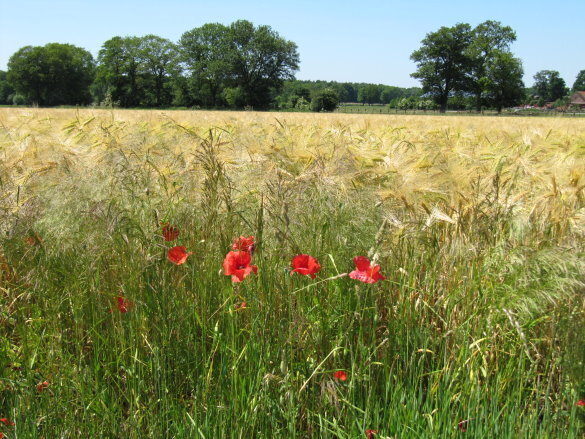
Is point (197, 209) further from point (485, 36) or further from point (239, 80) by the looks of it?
point (485, 36)

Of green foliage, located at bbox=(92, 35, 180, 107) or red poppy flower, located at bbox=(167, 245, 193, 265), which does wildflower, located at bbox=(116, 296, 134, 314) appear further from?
green foliage, located at bbox=(92, 35, 180, 107)

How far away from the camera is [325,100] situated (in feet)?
177

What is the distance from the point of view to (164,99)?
69625mm

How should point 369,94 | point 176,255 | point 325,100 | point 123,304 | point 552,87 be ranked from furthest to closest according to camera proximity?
point 369,94 → point 552,87 → point 325,100 → point 123,304 → point 176,255

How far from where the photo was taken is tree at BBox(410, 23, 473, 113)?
213 feet

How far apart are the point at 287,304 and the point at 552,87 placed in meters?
122

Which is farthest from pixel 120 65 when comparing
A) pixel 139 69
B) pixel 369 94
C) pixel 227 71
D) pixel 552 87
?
pixel 552 87

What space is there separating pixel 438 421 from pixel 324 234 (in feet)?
2.27

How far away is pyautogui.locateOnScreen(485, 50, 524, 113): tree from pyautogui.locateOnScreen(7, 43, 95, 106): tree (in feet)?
165

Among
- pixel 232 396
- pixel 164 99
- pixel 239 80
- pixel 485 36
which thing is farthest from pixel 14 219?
pixel 485 36

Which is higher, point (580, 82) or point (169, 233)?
point (580, 82)

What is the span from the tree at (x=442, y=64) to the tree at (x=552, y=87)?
48.9 m

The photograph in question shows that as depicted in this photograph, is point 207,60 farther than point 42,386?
Yes

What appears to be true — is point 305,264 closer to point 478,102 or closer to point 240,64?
point 240,64
